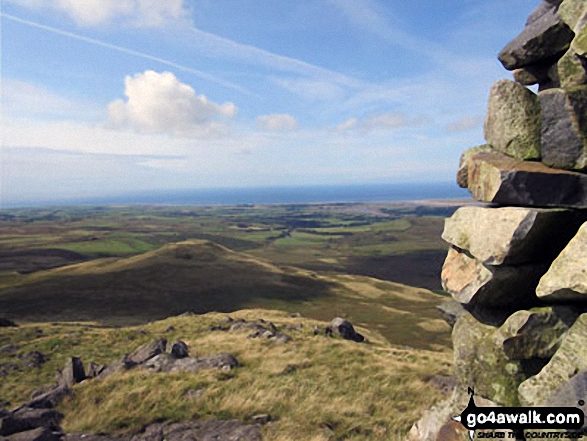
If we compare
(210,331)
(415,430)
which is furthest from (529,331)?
(210,331)

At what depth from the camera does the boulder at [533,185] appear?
36.6ft

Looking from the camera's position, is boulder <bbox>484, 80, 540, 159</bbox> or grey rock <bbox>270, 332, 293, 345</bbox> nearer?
boulder <bbox>484, 80, 540, 159</bbox>

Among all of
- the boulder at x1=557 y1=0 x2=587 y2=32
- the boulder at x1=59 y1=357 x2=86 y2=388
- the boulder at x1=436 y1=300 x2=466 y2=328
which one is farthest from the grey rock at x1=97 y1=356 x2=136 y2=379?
the boulder at x1=557 y1=0 x2=587 y2=32

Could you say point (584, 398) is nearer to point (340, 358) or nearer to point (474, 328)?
point (474, 328)

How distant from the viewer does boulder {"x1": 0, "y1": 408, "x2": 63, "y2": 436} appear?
16656 mm

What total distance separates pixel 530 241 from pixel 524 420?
5.11 meters

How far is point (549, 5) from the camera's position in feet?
44.0

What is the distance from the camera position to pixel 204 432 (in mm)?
16422

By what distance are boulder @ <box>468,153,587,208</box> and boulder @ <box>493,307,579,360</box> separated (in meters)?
3.24

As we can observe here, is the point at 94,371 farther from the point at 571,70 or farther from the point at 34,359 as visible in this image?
the point at 571,70

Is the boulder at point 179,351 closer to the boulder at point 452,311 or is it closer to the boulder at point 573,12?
the boulder at point 452,311

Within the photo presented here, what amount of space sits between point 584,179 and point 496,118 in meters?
3.59

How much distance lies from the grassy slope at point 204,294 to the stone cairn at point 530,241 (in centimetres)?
4940

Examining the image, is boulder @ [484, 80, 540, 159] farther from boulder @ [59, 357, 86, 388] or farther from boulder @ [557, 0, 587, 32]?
boulder @ [59, 357, 86, 388]
